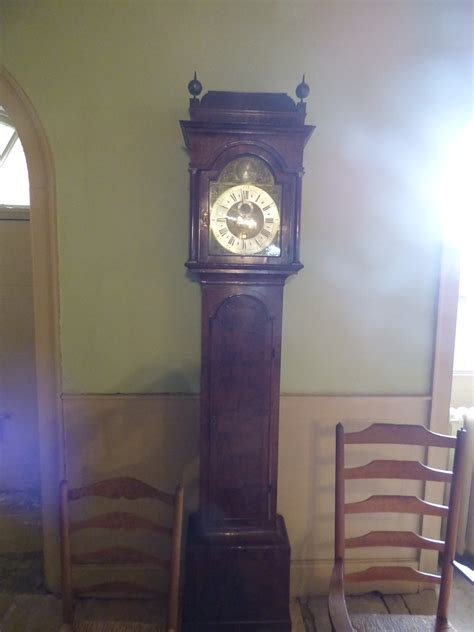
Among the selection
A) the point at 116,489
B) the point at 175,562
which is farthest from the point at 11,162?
the point at 175,562

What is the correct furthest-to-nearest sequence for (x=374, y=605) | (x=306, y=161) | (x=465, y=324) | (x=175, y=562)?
(x=465, y=324)
(x=374, y=605)
(x=306, y=161)
(x=175, y=562)

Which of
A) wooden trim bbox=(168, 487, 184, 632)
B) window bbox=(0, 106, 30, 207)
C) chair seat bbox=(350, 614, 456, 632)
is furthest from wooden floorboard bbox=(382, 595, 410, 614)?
window bbox=(0, 106, 30, 207)

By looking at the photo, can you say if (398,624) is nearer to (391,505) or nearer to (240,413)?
(391,505)

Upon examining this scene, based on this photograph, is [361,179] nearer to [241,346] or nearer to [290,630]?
[241,346]

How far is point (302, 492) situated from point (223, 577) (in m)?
0.50

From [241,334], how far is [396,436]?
677 mm

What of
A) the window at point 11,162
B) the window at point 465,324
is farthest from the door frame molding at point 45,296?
the window at point 465,324

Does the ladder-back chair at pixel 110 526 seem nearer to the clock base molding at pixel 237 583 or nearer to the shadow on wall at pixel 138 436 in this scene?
the clock base molding at pixel 237 583

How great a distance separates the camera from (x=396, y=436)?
1.45m

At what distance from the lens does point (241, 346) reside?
1.43 metres

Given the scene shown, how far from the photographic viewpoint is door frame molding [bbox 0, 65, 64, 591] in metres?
1.59

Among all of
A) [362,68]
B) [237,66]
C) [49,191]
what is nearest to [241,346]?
[49,191]

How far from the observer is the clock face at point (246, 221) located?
1.38m

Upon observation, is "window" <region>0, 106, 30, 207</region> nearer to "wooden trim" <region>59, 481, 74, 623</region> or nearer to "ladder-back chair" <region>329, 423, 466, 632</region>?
→ "wooden trim" <region>59, 481, 74, 623</region>
